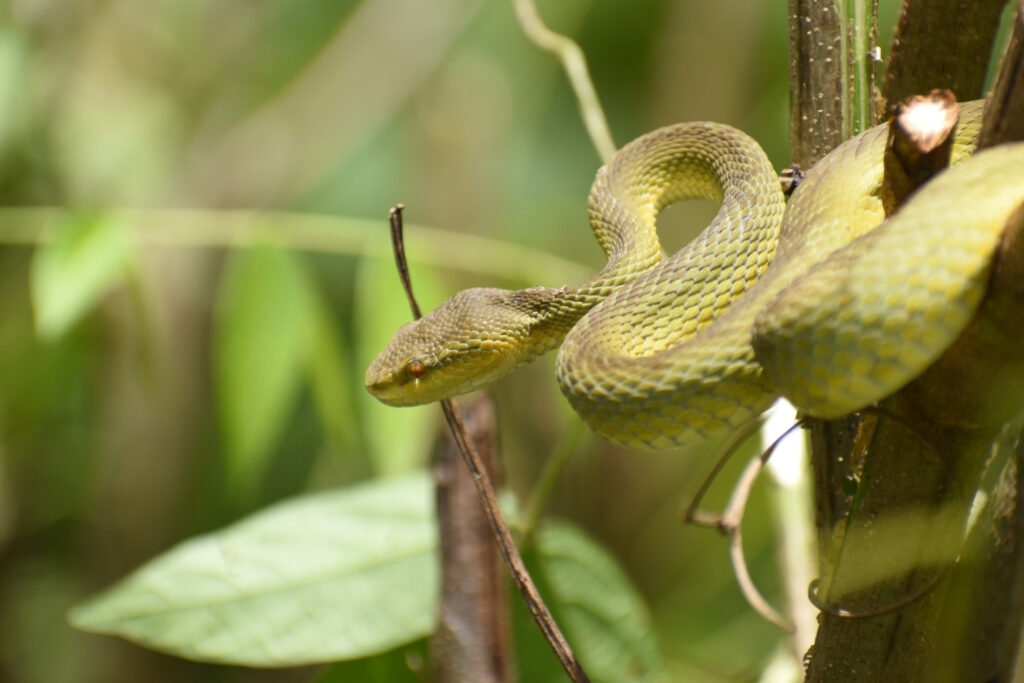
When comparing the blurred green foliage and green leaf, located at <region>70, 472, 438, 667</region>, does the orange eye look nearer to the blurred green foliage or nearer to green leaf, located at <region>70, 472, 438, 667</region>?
green leaf, located at <region>70, 472, 438, 667</region>

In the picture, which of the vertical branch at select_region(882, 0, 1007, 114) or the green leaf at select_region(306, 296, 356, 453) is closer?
the vertical branch at select_region(882, 0, 1007, 114)

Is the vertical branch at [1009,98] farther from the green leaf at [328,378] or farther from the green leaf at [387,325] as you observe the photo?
the green leaf at [328,378]

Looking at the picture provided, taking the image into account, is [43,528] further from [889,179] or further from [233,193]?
[889,179]

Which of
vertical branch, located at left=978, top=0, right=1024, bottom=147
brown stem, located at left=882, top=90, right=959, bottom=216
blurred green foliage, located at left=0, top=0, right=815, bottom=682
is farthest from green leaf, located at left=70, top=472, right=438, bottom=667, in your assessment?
vertical branch, located at left=978, top=0, right=1024, bottom=147

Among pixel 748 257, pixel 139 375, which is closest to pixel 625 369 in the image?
pixel 748 257

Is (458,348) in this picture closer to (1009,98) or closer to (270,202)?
(1009,98)

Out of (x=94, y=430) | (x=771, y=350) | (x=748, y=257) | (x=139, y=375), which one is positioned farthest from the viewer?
(x=94, y=430)
